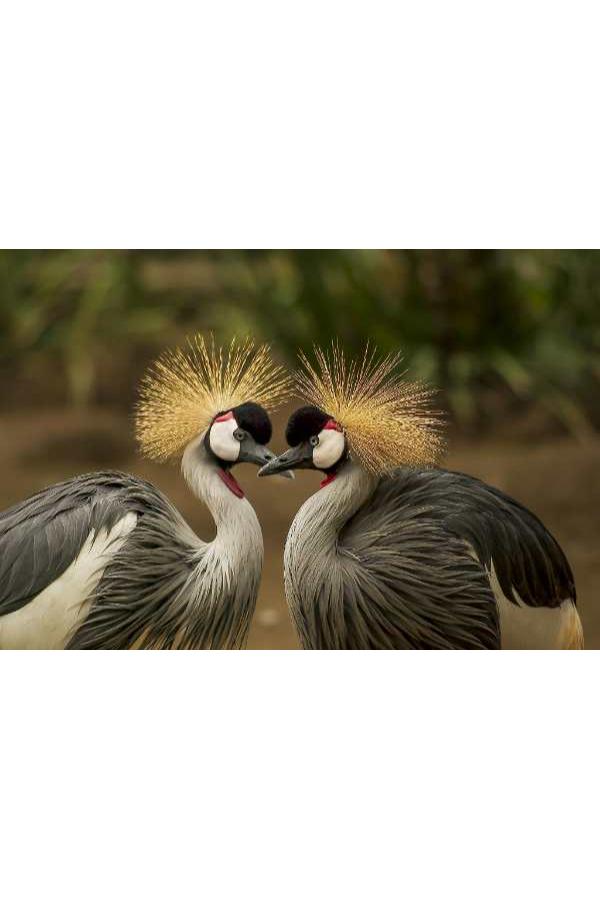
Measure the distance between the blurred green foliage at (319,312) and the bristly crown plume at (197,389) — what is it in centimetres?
5

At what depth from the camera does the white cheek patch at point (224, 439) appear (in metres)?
3.21

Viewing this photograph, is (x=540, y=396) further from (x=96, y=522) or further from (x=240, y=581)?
(x=96, y=522)

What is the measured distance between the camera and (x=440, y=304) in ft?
11.1

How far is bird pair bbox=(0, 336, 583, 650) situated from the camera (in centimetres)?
316

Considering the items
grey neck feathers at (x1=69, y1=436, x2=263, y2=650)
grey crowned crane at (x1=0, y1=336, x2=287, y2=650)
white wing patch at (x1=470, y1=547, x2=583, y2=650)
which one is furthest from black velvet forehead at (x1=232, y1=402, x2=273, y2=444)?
white wing patch at (x1=470, y1=547, x2=583, y2=650)

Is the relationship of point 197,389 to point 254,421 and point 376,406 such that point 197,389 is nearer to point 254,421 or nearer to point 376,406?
point 254,421

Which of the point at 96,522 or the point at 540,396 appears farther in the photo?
the point at 540,396

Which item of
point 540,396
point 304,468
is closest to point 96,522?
point 304,468

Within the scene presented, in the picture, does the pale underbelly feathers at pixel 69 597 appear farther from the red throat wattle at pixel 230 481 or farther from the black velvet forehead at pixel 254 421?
the black velvet forehead at pixel 254 421

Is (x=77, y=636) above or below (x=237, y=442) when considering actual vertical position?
below

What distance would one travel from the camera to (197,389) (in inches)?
128

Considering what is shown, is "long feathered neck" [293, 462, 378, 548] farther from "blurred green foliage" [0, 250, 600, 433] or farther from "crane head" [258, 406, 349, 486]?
"blurred green foliage" [0, 250, 600, 433]

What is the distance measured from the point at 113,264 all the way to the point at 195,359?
0.98 ft

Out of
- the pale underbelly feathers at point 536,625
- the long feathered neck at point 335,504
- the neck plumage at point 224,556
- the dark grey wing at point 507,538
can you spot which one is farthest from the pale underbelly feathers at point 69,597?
the pale underbelly feathers at point 536,625
